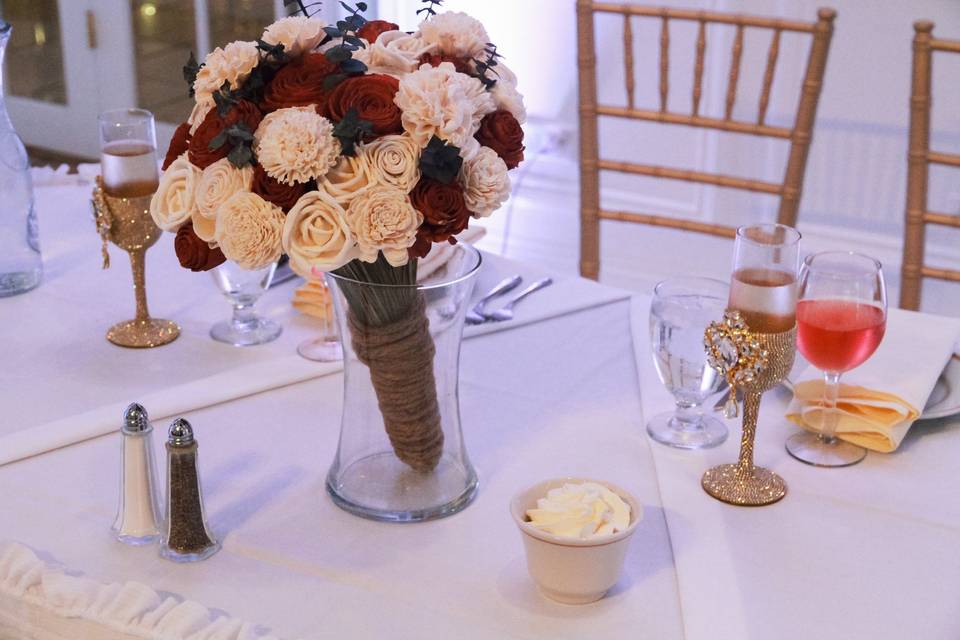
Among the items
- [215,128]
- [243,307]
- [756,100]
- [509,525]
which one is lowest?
[509,525]

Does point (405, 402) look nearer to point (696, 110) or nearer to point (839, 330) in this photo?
point (839, 330)

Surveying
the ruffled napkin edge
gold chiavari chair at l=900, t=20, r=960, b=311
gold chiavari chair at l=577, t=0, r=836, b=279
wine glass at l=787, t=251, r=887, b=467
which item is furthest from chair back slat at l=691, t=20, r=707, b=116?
the ruffled napkin edge

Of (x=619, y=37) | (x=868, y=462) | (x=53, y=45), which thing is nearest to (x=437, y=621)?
(x=868, y=462)

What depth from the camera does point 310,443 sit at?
1.13m

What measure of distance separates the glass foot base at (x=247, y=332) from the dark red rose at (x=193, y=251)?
37 centimetres

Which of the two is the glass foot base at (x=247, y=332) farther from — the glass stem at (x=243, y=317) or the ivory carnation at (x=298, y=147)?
the ivory carnation at (x=298, y=147)

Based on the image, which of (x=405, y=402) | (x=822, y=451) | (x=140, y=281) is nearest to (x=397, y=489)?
(x=405, y=402)

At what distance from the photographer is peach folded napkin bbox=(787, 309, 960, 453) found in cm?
111

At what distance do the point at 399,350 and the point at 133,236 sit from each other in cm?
49

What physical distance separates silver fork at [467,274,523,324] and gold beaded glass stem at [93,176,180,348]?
1.08ft

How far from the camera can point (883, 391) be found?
3.68 ft

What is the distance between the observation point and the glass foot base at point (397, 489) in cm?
99

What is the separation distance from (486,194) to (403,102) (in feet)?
0.31

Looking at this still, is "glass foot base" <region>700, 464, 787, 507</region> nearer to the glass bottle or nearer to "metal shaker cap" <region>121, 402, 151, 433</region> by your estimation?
"metal shaker cap" <region>121, 402, 151, 433</region>
